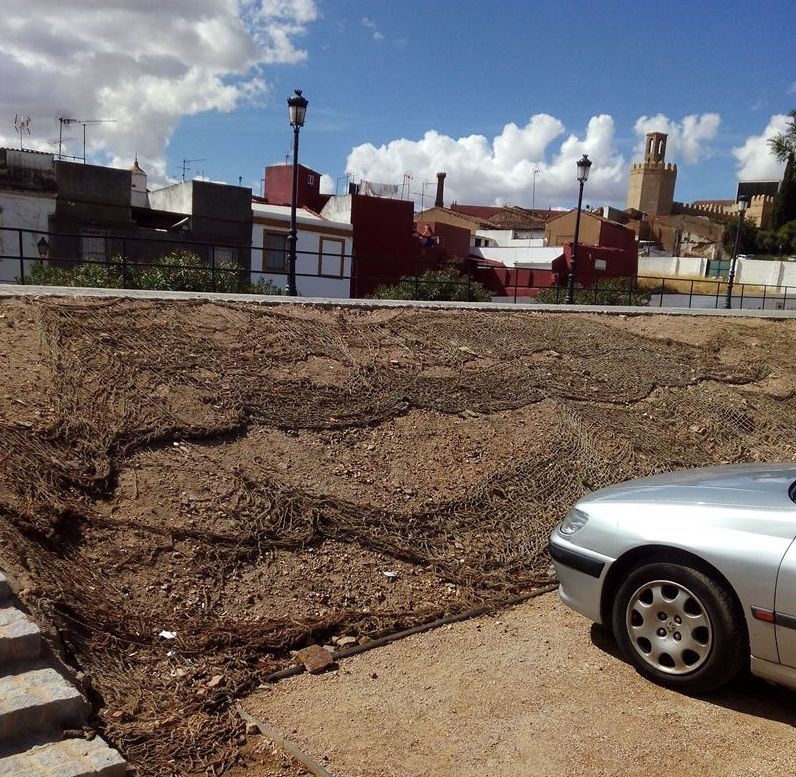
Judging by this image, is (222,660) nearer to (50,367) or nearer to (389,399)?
(50,367)

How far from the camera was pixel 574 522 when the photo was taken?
14.2 ft

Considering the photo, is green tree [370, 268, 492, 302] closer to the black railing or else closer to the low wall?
the black railing

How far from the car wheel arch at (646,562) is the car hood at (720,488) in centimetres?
28

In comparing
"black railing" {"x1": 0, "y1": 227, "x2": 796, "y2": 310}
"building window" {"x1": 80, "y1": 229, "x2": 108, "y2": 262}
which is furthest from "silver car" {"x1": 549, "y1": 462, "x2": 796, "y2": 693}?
"building window" {"x1": 80, "y1": 229, "x2": 108, "y2": 262}

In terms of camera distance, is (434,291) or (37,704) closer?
(37,704)

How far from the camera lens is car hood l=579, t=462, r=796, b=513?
3.73m

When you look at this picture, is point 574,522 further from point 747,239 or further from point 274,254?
point 747,239

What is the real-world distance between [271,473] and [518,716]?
9.81ft

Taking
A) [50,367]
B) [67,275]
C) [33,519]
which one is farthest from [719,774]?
[67,275]

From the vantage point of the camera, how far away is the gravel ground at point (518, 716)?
10.8 ft

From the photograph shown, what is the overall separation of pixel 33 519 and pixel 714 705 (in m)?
3.96

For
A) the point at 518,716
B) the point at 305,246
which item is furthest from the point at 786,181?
the point at 518,716

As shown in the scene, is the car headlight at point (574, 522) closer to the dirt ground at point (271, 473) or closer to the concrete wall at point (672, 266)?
the dirt ground at point (271, 473)

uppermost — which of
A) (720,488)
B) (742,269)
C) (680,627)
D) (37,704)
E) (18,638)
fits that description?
(742,269)
